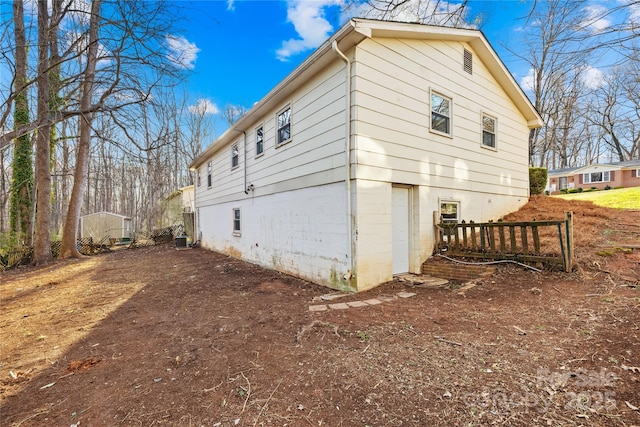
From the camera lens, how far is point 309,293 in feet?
19.2

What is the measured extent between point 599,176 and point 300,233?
35631 mm

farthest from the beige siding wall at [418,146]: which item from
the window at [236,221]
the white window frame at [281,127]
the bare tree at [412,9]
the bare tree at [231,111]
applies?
the bare tree at [231,111]

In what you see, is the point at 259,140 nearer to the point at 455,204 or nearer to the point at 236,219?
the point at 236,219

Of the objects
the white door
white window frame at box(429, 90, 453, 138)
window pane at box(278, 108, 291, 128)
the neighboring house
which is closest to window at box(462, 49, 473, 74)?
white window frame at box(429, 90, 453, 138)

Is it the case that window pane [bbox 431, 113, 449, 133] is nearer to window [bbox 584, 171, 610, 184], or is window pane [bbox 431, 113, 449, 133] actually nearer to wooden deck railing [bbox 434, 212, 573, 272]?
wooden deck railing [bbox 434, 212, 573, 272]

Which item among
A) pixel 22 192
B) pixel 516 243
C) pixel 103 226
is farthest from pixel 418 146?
pixel 103 226

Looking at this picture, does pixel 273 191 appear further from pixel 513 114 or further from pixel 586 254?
pixel 513 114

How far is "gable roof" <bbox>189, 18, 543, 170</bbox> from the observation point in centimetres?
540

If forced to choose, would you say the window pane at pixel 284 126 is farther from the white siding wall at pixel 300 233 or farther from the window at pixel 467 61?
the window at pixel 467 61

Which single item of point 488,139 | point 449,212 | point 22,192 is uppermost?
point 488,139

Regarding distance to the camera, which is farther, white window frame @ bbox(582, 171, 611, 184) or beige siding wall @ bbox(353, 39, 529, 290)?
white window frame @ bbox(582, 171, 611, 184)

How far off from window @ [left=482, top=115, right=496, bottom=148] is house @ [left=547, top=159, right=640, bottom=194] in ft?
80.2

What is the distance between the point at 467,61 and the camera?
26.8 feet

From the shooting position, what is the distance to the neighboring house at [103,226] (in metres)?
20.1
